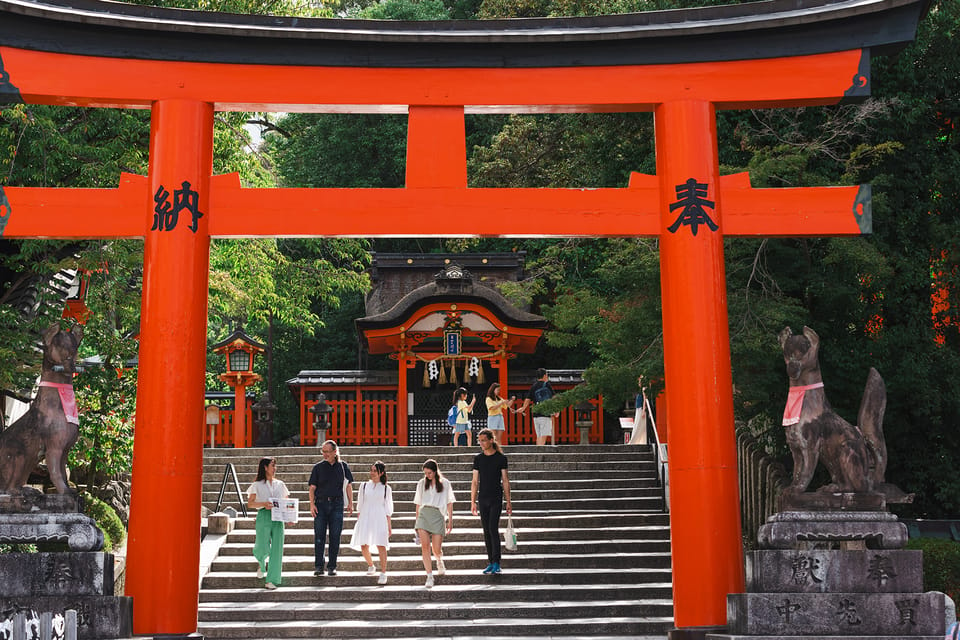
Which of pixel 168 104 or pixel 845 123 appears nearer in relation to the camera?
pixel 168 104

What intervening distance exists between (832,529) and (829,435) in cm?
71

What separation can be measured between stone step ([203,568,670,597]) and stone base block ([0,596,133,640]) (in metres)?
3.94

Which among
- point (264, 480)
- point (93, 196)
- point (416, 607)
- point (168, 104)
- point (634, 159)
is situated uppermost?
point (634, 159)

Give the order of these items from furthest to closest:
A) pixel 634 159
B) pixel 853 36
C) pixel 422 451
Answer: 1. pixel 422 451
2. pixel 634 159
3. pixel 853 36

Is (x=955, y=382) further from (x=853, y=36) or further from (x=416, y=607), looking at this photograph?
(x=416, y=607)

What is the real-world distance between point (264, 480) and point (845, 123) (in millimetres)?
8310

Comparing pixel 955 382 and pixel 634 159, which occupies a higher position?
pixel 634 159

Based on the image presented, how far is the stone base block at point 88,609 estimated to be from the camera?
740 cm

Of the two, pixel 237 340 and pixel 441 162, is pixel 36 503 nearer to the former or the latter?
pixel 441 162

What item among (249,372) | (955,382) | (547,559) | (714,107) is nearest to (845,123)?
(955,382)

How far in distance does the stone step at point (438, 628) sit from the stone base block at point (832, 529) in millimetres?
2696

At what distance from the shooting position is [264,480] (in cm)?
1155

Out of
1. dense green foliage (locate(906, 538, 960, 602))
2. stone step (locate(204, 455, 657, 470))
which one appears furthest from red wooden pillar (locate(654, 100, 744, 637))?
stone step (locate(204, 455, 657, 470))

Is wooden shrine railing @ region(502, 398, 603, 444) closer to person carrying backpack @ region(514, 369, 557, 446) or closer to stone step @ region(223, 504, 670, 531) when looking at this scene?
person carrying backpack @ region(514, 369, 557, 446)
